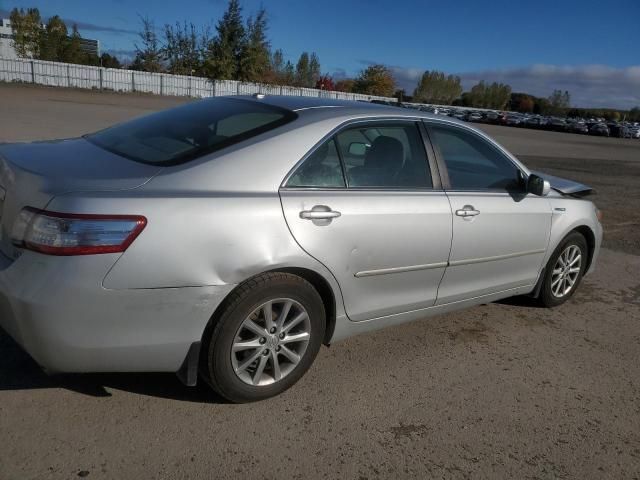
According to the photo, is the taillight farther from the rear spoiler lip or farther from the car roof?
the rear spoiler lip

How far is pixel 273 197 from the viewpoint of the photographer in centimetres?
281

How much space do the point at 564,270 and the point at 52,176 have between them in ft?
13.0

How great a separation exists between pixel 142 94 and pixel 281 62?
28.7 m

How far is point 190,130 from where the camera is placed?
3.23m

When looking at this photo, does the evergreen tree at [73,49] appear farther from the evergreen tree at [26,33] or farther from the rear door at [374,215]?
the rear door at [374,215]

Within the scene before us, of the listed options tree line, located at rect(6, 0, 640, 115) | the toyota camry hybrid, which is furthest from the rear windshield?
tree line, located at rect(6, 0, 640, 115)

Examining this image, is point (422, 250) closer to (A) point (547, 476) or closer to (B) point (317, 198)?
(B) point (317, 198)

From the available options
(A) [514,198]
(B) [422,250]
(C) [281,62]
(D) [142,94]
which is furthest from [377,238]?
(C) [281,62]

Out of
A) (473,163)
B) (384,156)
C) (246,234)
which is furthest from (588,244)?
(246,234)

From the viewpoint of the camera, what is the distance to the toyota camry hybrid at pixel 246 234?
94.8 inches

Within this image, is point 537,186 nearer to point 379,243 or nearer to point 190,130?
point 379,243

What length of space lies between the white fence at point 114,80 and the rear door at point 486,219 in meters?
35.4

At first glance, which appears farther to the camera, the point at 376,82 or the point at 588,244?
the point at 376,82

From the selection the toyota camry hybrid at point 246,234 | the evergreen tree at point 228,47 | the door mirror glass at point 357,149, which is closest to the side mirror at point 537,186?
the toyota camry hybrid at point 246,234
